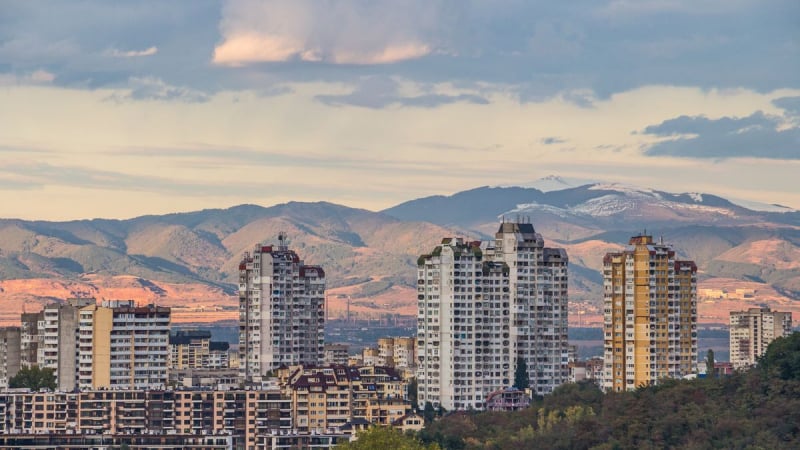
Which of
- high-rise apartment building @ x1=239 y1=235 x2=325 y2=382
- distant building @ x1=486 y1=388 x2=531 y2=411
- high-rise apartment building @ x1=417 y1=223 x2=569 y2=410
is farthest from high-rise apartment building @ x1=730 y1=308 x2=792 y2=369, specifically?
distant building @ x1=486 y1=388 x2=531 y2=411

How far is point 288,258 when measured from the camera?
159625mm

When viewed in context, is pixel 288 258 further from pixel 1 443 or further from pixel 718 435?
pixel 718 435

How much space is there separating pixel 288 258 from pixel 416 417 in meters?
32.4

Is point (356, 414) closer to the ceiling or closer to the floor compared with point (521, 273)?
closer to the floor

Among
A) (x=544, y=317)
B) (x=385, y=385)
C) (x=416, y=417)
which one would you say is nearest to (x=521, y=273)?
(x=544, y=317)

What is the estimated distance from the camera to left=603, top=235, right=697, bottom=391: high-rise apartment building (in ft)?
465

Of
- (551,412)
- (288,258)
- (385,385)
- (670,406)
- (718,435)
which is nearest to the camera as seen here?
(718,435)

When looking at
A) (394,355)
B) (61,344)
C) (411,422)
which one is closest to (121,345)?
(61,344)

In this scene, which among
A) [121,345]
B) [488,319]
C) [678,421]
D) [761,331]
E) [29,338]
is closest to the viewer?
[678,421]

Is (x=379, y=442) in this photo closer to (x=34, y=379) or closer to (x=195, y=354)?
(x=34, y=379)

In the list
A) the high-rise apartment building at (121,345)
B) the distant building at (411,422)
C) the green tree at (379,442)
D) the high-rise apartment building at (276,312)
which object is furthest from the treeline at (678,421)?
the high-rise apartment building at (276,312)

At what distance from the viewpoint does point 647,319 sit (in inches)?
5586

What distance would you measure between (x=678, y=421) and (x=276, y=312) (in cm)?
5819

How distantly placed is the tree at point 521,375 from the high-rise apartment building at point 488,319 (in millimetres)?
193
